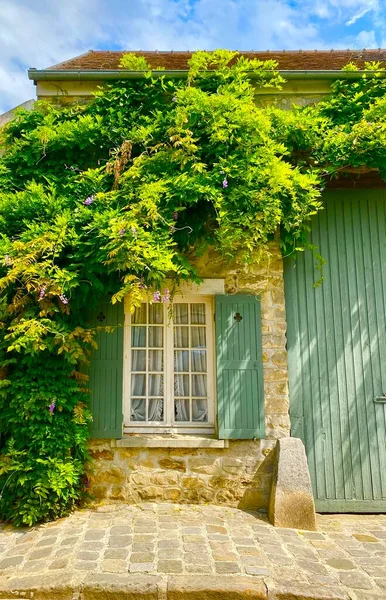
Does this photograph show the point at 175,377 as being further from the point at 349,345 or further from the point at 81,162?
the point at 81,162

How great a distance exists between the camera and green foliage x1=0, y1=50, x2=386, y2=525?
4.02 metres

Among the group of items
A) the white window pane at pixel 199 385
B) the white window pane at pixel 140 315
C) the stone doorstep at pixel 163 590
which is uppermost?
the white window pane at pixel 140 315

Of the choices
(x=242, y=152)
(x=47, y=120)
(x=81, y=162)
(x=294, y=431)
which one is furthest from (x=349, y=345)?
(x=47, y=120)

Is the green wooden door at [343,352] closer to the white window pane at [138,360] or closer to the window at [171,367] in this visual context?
the window at [171,367]

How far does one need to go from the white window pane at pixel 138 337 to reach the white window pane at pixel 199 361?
0.58 meters

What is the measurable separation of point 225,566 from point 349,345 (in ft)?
8.93

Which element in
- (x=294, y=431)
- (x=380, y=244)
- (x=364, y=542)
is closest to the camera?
(x=364, y=542)

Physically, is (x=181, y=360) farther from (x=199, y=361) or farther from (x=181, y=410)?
(x=181, y=410)

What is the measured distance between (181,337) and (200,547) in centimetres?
211

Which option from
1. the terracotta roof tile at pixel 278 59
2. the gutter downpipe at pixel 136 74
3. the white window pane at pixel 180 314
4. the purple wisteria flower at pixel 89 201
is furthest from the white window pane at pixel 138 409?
the terracotta roof tile at pixel 278 59

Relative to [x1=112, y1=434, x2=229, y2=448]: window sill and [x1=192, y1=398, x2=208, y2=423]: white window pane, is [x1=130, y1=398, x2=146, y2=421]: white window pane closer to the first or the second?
[x1=112, y1=434, x2=229, y2=448]: window sill

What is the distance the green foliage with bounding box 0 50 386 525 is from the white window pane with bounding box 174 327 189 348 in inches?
27.2

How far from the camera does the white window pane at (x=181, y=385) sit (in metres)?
4.73

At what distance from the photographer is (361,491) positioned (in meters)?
4.59
